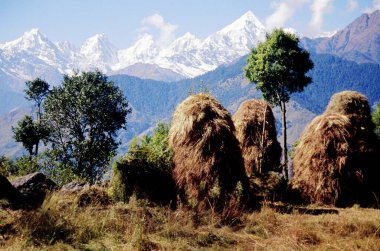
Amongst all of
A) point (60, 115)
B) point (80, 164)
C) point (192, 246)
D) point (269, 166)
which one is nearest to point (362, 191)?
point (269, 166)

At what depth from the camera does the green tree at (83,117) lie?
41250 mm

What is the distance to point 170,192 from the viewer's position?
1002 cm

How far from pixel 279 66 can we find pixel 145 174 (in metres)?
20.6

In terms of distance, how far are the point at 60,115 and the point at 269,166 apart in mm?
32600

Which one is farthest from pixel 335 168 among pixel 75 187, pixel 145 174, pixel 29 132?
pixel 29 132

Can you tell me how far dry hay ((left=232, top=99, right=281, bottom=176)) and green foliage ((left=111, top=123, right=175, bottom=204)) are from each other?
556 cm

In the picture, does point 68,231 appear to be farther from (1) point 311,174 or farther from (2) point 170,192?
(1) point 311,174

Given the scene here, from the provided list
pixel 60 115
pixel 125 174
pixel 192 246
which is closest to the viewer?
pixel 192 246

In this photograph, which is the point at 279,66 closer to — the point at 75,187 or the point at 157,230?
the point at 75,187

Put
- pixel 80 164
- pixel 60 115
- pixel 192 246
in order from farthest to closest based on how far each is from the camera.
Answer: pixel 60 115, pixel 80 164, pixel 192 246

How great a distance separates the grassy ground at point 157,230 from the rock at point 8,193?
0.42 meters

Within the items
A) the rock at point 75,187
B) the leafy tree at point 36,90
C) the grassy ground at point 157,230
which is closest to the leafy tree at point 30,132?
the leafy tree at point 36,90

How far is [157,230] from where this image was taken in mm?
7504

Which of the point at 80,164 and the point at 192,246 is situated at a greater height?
the point at 80,164
